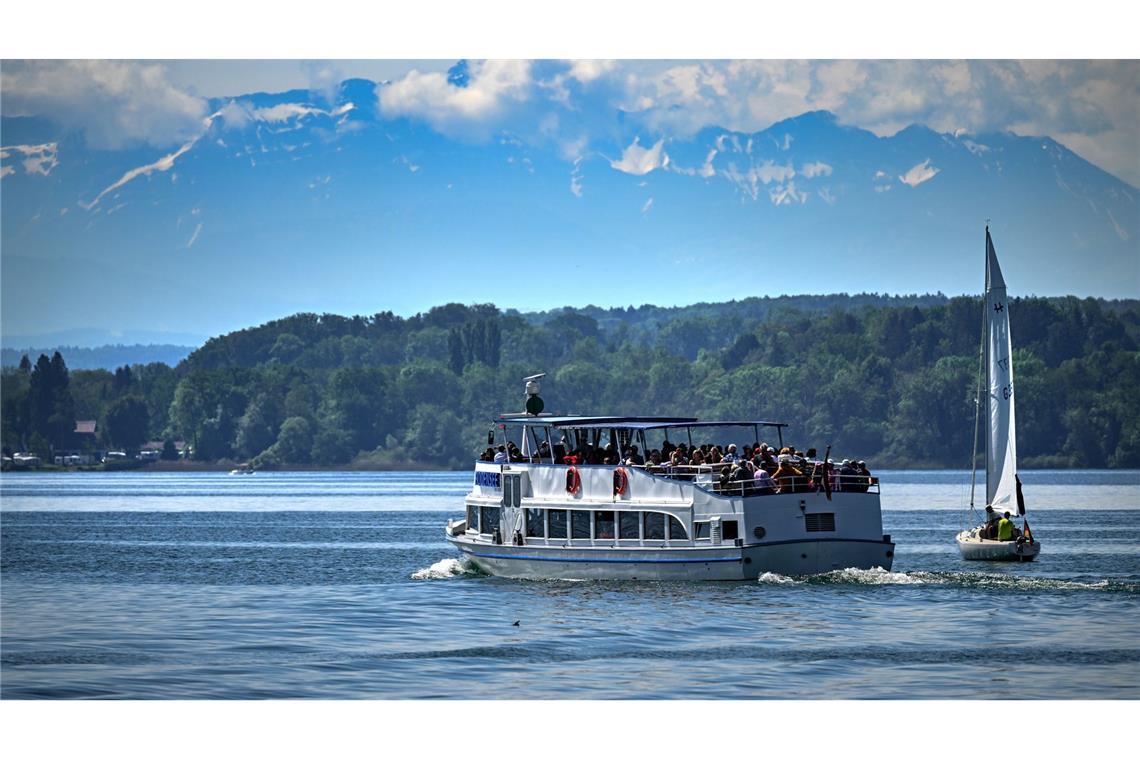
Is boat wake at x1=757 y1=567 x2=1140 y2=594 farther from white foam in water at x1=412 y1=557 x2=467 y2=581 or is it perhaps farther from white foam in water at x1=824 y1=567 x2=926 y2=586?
white foam in water at x1=412 y1=557 x2=467 y2=581

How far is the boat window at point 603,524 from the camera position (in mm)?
54469

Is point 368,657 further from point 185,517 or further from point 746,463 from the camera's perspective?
point 185,517

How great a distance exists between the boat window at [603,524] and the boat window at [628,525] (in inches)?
15.0

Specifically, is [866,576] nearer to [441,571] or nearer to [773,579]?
[773,579]

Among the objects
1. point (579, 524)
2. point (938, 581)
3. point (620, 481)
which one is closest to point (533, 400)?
point (579, 524)

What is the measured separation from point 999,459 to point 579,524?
64.6 feet

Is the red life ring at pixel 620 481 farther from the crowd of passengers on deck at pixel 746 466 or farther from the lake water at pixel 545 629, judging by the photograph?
the lake water at pixel 545 629

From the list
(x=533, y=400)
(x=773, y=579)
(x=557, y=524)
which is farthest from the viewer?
(x=533, y=400)

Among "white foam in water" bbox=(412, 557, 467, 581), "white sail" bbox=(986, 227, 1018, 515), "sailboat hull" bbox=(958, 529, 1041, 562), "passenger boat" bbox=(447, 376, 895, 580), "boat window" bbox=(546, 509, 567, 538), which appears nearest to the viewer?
"passenger boat" bbox=(447, 376, 895, 580)

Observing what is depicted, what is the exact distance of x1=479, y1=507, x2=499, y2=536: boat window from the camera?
190 ft

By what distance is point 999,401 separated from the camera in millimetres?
68625

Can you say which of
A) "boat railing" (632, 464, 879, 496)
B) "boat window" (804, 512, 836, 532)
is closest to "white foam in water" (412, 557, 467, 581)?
"boat railing" (632, 464, 879, 496)

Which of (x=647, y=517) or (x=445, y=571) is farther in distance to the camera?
Answer: (x=445, y=571)

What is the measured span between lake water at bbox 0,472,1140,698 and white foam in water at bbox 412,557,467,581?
0.19m
